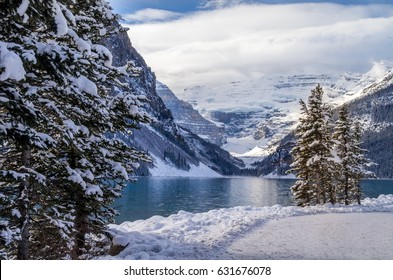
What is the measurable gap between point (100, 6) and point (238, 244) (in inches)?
340

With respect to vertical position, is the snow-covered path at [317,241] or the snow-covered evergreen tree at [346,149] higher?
the snow-covered evergreen tree at [346,149]

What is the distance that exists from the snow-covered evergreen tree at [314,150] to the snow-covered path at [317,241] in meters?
13.0

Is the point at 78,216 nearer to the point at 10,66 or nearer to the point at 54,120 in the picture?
the point at 54,120

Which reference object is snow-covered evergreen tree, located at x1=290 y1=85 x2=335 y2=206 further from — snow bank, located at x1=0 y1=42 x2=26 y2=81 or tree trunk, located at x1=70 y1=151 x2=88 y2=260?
snow bank, located at x1=0 y1=42 x2=26 y2=81

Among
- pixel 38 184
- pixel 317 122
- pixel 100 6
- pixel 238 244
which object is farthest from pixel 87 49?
pixel 317 122

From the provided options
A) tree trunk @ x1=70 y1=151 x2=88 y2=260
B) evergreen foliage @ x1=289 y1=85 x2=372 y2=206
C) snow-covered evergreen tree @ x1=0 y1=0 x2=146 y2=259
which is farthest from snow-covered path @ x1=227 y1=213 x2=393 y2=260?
evergreen foliage @ x1=289 y1=85 x2=372 y2=206

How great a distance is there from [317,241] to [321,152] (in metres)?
19.9

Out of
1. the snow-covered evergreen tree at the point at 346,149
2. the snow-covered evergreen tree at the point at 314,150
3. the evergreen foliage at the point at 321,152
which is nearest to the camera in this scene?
the snow-covered evergreen tree at the point at 314,150

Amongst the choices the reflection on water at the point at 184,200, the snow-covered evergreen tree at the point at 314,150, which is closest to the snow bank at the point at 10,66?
the reflection on water at the point at 184,200

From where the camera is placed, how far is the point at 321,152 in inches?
1296

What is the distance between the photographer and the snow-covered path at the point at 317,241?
468 inches

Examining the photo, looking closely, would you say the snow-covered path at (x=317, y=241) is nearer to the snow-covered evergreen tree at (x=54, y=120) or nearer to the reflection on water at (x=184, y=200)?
the snow-covered evergreen tree at (x=54, y=120)

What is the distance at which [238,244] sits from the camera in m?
13.8
